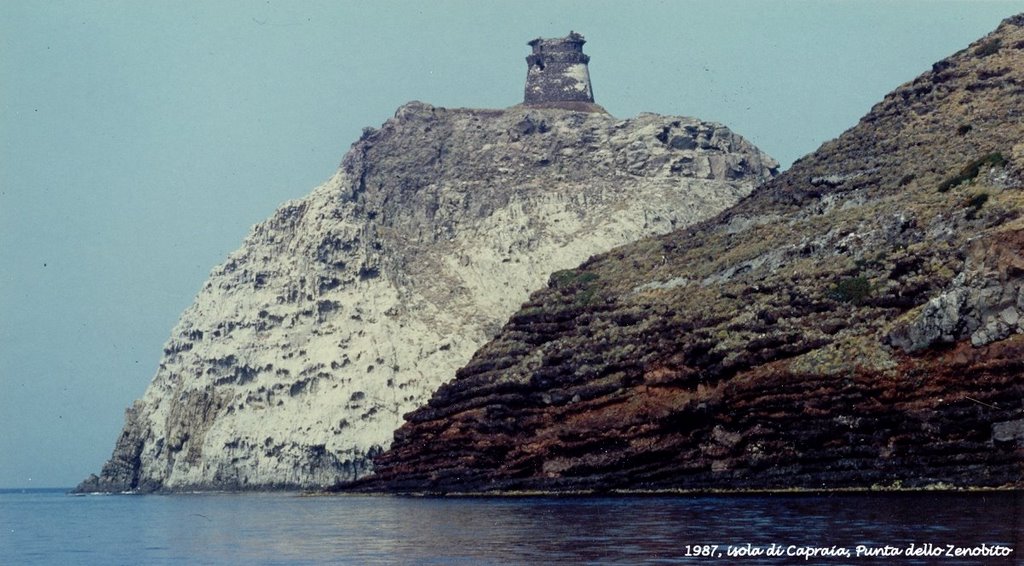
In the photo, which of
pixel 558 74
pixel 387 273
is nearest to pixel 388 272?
pixel 387 273

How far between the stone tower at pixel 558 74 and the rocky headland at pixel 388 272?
3458 mm

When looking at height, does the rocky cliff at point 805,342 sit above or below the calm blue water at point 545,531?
above

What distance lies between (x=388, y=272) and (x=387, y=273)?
0.92 feet

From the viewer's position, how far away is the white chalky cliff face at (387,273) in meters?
141

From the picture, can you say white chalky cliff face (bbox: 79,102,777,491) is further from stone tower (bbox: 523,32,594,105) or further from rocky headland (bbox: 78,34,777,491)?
stone tower (bbox: 523,32,594,105)

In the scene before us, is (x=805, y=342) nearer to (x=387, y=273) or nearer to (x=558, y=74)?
(x=387, y=273)

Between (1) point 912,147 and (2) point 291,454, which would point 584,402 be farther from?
(2) point 291,454

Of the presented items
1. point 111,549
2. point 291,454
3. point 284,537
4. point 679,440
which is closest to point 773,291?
point 679,440

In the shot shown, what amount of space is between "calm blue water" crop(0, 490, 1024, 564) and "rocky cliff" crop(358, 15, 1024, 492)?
416 cm

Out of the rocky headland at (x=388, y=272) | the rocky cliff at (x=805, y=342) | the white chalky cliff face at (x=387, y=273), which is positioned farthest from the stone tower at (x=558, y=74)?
the rocky cliff at (x=805, y=342)

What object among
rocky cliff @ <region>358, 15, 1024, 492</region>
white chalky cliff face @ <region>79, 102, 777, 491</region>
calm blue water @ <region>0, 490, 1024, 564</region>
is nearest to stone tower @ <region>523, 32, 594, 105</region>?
white chalky cliff face @ <region>79, 102, 777, 491</region>

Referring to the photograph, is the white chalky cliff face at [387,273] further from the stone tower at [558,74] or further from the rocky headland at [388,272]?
the stone tower at [558,74]

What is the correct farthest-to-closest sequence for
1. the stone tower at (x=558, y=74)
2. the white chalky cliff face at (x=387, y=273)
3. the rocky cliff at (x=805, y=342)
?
the stone tower at (x=558, y=74) < the white chalky cliff face at (x=387, y=273) < the rocky cliff at (x=805, y=342)

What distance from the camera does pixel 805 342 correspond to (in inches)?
3278
